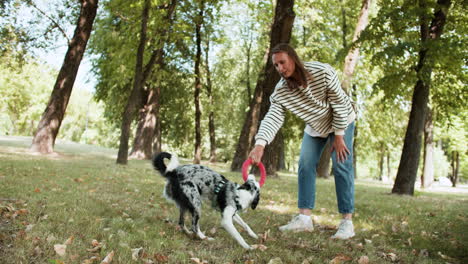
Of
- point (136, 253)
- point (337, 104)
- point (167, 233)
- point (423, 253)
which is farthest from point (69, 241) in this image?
point (423, 253)

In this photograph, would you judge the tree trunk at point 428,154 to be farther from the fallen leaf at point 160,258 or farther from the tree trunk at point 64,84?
the fallen leaf at point 160,258

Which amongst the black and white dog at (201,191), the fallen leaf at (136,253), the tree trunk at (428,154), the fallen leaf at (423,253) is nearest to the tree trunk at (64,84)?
the black and white dog at (201,191)

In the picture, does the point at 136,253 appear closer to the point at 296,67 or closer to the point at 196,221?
the point at 196,221

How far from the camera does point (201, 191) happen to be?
4047 mm

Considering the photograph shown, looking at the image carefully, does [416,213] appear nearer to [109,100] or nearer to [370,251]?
[370,251]

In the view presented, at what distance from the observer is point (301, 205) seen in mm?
4684

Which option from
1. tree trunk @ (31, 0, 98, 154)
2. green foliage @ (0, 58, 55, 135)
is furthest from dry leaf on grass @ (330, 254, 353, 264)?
green foliage @ (0, 58, 55, 135)

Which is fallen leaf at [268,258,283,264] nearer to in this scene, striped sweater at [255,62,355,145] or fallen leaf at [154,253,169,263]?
fallen leaf at [154,253,169,263]

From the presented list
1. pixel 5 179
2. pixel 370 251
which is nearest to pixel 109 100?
pixel 5 179

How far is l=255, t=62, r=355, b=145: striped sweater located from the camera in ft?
13.1

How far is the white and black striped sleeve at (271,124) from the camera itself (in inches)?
158

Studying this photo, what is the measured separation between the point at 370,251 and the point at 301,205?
111 centimetres

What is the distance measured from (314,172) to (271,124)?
3.20ft

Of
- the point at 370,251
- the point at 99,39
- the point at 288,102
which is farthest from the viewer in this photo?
the point at 99,39
